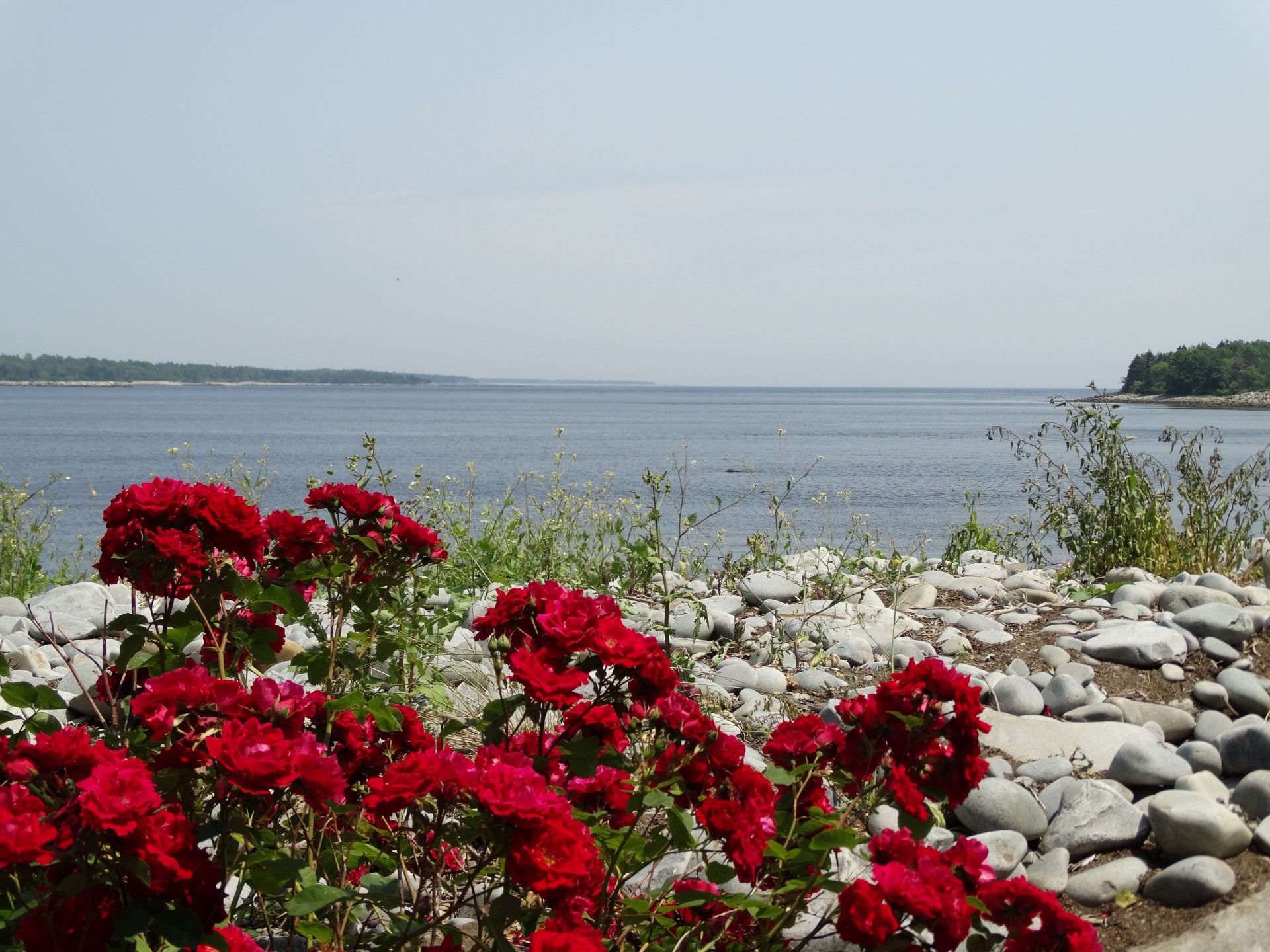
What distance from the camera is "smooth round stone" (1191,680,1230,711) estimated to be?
436 cm

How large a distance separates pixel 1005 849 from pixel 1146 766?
807mm

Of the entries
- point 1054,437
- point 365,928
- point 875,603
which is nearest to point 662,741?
point 365,928

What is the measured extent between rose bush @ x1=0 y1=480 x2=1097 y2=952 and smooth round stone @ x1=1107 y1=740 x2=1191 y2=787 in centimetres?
174

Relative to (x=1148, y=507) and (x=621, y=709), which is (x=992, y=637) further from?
(x=621, y=709)

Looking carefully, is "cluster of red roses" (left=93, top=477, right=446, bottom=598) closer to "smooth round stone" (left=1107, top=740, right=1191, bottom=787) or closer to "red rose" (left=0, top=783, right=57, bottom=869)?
"red rose" (left=0, top=783, right=57, bottom=869)

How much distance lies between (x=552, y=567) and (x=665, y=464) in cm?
2100

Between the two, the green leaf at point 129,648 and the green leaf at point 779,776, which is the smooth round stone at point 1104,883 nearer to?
the green leaf at point 779,776

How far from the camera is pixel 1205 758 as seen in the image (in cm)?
375

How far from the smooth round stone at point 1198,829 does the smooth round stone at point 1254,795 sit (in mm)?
215

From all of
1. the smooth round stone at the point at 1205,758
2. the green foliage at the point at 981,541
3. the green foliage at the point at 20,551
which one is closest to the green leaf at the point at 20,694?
Answer: the smooth round stone at the point at 1205,758

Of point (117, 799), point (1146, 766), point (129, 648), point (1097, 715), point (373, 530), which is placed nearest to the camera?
point (117, 799)

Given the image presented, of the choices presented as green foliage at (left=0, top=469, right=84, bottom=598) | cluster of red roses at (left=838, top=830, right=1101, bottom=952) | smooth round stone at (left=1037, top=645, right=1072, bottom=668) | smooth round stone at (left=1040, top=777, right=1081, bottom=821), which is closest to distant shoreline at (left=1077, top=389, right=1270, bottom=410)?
smooth round stone at (left=1037, top=645, right=1072, bottom=668)

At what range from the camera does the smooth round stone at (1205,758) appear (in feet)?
12.3

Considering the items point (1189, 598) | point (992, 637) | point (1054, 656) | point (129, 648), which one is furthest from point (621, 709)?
point (1189, 598)
